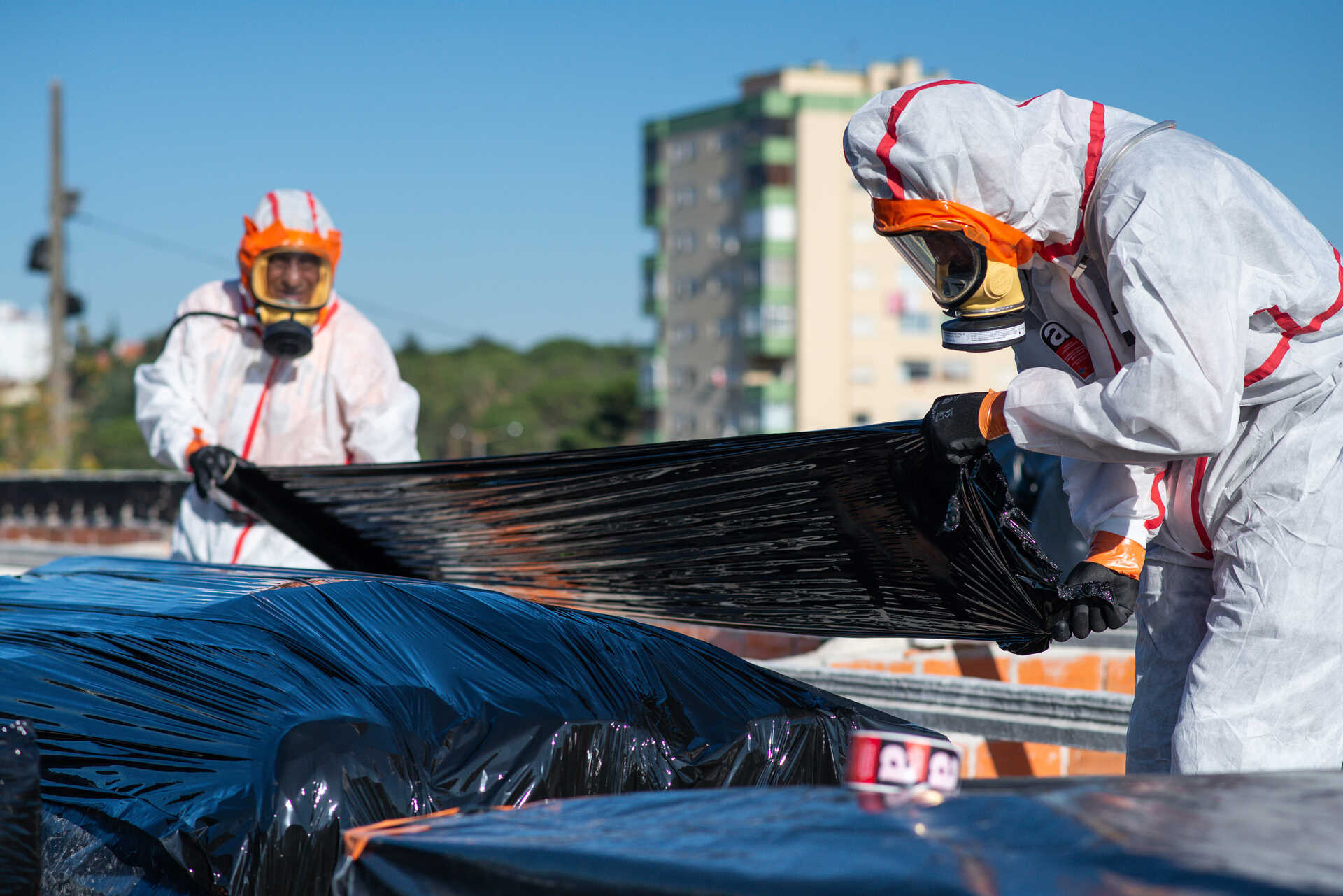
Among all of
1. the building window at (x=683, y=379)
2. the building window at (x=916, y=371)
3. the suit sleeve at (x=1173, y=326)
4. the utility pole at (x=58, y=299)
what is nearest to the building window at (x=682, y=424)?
the building window at (x=683, y=379)

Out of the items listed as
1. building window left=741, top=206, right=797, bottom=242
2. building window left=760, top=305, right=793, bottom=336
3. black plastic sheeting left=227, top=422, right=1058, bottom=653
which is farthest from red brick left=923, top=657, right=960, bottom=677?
building window left=741, top=206, right=797, bottom=242

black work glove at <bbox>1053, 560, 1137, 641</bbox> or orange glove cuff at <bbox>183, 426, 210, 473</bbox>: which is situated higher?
orange glove cuff at <bbox>183, 426, 210, 473</bbox>

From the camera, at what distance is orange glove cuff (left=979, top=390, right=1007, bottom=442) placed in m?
2.46

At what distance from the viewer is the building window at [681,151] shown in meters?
61.4

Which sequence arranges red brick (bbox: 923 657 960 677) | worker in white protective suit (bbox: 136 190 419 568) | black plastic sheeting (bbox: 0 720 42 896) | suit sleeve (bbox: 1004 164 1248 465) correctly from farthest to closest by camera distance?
red brick (bbox: 923 657 960 677) < worker in white protective suit (bbox: 136 190 419 568) < suit sleeve (bbox: 1004 164 1248 465) < black plastic sheeting (bbox: 0 720 42 896)

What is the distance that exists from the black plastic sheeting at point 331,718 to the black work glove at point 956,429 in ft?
1.76

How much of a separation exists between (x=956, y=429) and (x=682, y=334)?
192ft

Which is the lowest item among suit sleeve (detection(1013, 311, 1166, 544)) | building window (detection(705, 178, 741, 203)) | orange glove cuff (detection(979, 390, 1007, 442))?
suit sleeve (detection(1013, 311, 1166, 544))

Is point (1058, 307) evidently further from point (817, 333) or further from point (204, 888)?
point (817, 333)

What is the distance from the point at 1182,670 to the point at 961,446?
0.57 metres

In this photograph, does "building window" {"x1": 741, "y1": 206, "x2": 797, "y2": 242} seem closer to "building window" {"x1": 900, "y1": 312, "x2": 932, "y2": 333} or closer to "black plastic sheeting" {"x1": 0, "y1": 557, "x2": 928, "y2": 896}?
"building window" {"x1": 900, "y1": 312, "x2": 932, "y2": 333}

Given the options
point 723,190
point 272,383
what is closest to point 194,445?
point 272,383

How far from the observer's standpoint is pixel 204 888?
1.66 metres

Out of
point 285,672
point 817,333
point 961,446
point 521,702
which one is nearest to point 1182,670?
point 961,446
